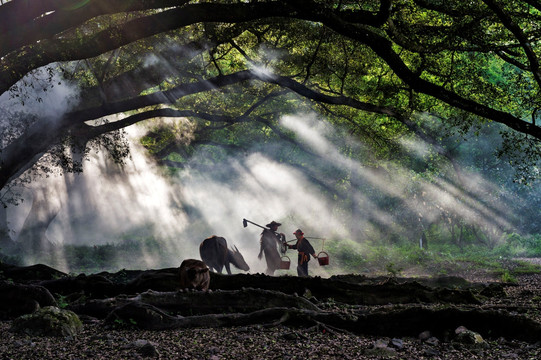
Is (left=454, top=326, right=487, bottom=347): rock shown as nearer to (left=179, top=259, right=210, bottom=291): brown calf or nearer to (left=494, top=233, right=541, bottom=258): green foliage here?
(left=179, top=259, right=210, bottom=291): brown calf

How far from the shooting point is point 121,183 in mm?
31328

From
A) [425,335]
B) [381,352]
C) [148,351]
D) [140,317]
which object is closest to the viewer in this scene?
[148,351]

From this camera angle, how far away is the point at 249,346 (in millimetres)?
5902

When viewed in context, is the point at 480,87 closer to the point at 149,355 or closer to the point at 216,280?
the point at 216,280

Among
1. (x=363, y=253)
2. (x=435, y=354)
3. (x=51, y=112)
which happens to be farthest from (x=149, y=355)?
(x=363, y=253)

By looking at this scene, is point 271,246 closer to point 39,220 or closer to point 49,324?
point 49,324

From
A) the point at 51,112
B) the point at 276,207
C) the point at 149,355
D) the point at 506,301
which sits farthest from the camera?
the point at 276,207

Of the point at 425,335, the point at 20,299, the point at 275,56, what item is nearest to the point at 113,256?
the point at 275,56

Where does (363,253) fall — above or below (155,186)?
below

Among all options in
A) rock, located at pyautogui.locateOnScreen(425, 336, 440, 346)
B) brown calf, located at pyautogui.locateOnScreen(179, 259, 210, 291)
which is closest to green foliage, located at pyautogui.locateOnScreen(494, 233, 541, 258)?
brown calf, located at pyautogui.locateOnScreen(179, 259, 210, 291)

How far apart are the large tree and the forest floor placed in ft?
13.1

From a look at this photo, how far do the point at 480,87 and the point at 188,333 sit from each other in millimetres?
9242

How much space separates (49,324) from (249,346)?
8.93 feet

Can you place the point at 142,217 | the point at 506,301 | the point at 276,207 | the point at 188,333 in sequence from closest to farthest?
the point at 188,333 < the point at 506,301 < the point at 142,217 < the point at 276,207
